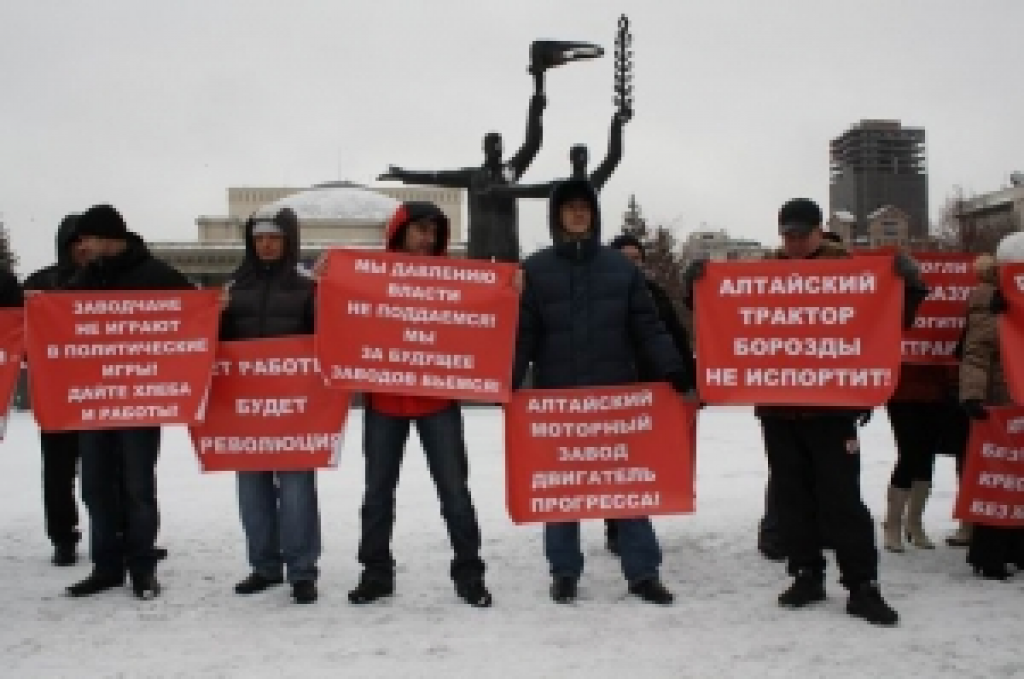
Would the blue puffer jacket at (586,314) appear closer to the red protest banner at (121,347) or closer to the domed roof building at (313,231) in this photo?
the red protest banner at (121,347)

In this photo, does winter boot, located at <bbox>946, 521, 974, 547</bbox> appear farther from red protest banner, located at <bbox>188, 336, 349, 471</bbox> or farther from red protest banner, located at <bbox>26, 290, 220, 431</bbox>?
red protest banner, located at <bbox>26, 290, 220, 431</bbox>

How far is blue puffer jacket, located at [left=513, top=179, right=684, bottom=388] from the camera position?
496 centimetres

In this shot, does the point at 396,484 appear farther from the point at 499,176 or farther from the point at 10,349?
the point at 499,176

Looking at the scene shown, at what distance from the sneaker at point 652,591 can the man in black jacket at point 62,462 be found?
331 centimetres

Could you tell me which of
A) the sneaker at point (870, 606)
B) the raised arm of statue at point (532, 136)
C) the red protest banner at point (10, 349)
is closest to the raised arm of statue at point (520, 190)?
the raised arm of statue at point (532, 136)

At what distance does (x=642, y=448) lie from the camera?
5121mm

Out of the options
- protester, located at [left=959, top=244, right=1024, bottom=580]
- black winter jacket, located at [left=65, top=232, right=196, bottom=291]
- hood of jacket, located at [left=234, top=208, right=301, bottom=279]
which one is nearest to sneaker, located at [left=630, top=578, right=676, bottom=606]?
protester, located at [left=959, top=244, right=1024, bottom=580]

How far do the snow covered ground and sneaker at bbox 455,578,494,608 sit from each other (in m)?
0.05

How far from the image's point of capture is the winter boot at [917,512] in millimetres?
5863

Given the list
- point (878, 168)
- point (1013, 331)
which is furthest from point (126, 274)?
point (878, 168)

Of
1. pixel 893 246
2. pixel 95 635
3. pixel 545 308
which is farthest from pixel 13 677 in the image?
pixel 893 246

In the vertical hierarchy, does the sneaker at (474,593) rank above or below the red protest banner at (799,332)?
below

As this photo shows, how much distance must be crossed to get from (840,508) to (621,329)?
133cm

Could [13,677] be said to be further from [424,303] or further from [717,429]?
[717,429]
